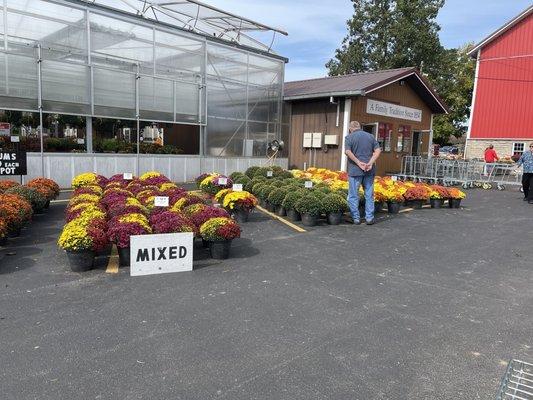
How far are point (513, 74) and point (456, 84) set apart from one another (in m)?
17.4

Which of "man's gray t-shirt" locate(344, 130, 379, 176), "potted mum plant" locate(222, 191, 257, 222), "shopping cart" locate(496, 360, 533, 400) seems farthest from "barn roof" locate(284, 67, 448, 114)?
"shopping cart" locate(496, 360, 533, 400)

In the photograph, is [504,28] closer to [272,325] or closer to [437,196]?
[437,196]

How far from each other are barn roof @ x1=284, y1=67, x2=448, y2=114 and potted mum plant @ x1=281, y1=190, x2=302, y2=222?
9.10 metres

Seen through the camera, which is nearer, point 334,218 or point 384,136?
point 334,218

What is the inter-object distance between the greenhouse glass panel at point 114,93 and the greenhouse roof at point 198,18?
2070 millimetres

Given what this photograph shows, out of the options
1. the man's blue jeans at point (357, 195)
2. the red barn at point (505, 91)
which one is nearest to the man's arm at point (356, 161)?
the man's blue jeans at point (357, 195)

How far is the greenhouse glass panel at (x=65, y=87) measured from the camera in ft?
38.5

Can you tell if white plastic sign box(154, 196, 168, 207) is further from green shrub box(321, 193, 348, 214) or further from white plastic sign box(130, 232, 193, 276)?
green shrub box(321, 193, 348, 214)

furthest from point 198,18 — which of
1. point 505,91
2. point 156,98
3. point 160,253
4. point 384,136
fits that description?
point 505,91

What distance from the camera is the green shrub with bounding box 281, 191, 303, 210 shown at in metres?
8.72

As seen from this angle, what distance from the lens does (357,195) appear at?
28.2ft

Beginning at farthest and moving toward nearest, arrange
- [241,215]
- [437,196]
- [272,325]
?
[437,196]
[241,215]
[272,325]

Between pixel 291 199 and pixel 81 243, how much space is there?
468 cm

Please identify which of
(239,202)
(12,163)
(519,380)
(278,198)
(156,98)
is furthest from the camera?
(156,98)
